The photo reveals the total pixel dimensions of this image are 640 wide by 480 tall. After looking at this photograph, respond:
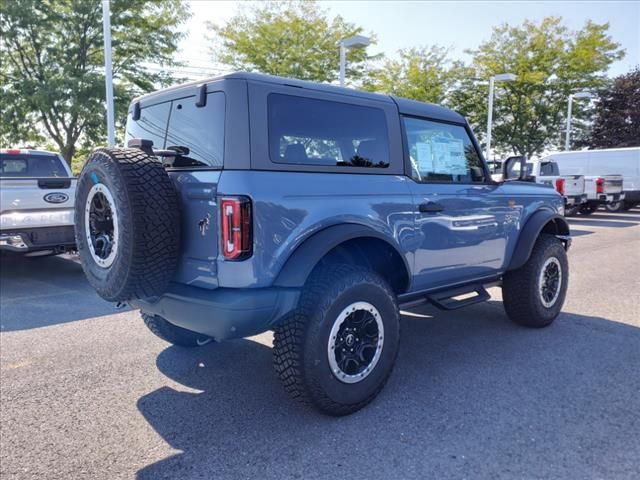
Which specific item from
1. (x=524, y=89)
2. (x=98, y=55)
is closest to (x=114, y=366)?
(x=98, y=55)

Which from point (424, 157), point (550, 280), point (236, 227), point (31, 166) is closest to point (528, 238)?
point (550, 280)

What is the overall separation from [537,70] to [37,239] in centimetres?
2740

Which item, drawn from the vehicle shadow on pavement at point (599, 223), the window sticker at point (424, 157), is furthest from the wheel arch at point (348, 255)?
the vehicle shadow on pavement at point (599, 223)

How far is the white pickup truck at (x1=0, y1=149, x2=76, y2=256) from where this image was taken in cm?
612

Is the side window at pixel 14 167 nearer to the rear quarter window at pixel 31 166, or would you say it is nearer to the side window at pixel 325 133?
the rear quarter window at pixel 31 166

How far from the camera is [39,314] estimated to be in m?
5.30

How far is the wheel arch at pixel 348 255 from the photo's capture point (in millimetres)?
2803

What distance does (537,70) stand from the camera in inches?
1065

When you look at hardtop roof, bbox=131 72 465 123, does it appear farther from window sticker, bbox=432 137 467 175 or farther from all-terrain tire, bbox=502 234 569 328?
all-terrain tire, bbox=502 234 569 328

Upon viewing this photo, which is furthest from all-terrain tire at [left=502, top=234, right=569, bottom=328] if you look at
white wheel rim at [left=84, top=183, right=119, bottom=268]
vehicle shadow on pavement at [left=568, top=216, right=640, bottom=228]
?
vehicle shadow on pavement at [left=568, top=216, right=640, bottom=228]

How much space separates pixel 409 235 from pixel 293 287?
3.57ft

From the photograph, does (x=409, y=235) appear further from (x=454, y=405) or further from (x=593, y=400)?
(x=593, y=400)

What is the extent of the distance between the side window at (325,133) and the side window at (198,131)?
0.97ft

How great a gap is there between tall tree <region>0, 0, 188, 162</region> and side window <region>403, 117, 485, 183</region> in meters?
13.6
